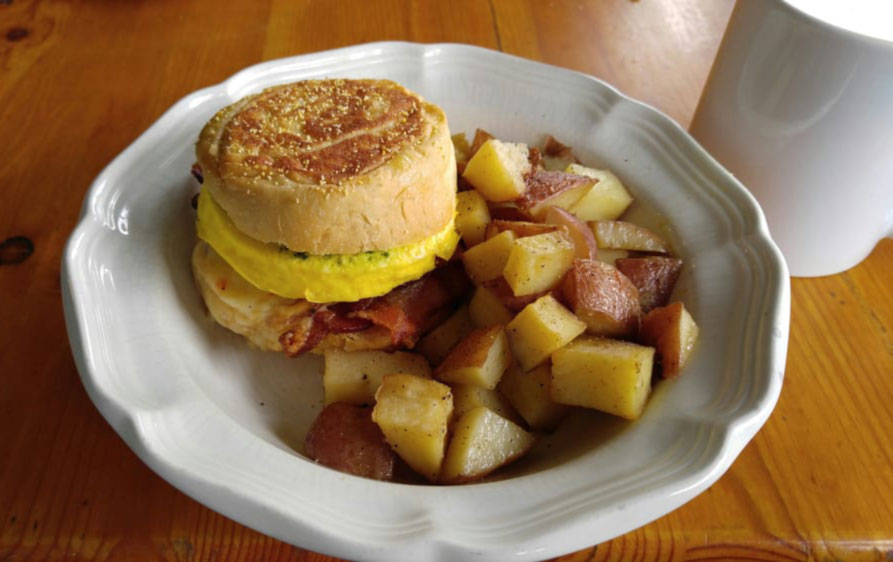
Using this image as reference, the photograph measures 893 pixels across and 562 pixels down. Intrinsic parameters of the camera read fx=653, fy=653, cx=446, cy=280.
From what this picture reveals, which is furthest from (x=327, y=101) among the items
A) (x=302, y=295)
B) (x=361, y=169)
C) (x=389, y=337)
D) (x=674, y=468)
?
(x=674, y=468)

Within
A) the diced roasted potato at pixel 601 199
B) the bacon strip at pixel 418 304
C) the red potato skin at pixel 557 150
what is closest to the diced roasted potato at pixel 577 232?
the diced roasted potato at pixel 601 199

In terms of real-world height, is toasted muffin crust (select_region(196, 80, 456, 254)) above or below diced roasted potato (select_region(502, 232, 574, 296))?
above

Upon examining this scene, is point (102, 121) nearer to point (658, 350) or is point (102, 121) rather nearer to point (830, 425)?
point (658, 350)

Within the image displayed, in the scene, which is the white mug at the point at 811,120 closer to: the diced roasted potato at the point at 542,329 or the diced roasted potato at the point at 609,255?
the diced roasted potato at the point at 609,255

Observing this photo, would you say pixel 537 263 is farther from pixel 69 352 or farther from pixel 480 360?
pixel 69 352

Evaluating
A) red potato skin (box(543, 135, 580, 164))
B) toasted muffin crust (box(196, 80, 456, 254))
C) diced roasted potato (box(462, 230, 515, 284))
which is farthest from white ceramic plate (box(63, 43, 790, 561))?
diced roasted potato (box(462, 230, 515, 284))

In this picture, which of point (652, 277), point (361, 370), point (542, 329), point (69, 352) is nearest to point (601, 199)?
point (652, 277)

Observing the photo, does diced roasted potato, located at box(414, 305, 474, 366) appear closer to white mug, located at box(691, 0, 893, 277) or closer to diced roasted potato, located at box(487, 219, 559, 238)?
diced roasted potato, located at box(487, 219, 559, 238)
